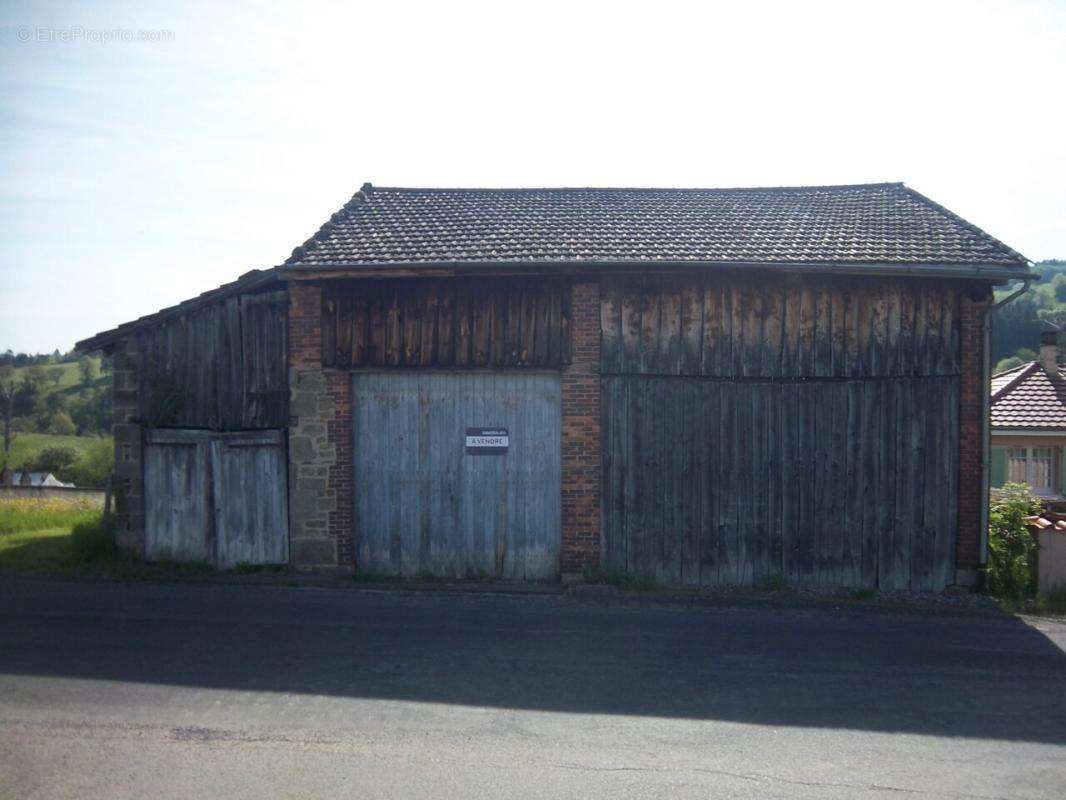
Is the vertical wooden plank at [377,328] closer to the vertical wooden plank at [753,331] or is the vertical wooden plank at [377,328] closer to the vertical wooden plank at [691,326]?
the vertical wooden plank at [691,326]

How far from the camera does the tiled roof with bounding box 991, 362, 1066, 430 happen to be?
2225 centimetres

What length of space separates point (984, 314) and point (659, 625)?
5997 millimetres

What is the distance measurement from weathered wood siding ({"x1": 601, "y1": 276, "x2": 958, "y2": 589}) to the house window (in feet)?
44.8

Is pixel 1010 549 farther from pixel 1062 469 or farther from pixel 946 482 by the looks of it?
pixel 1062 469

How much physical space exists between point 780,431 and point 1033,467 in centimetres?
1533

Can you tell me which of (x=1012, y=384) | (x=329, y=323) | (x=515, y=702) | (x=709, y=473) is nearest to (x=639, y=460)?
(x=709, y=473)

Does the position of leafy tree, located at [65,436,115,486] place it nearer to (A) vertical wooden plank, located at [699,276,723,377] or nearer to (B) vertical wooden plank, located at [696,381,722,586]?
(B) vertical wooden plank, located at [696,381,722,586]

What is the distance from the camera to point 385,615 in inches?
368

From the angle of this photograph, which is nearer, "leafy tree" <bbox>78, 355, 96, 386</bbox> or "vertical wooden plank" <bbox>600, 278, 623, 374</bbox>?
"vertical wooden plank" <bbox>600, 278, 623, 374</bbox>

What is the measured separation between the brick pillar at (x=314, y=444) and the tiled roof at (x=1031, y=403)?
16.9 m

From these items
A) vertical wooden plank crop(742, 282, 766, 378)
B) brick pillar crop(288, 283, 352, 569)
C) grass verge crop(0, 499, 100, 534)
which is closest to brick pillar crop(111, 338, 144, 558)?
brick pillar crop(288, 283, 352, 569)

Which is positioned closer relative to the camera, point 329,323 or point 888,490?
point 888,490

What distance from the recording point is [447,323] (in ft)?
37.9

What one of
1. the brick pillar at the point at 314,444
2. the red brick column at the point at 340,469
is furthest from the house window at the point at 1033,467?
the brick pillar at the point at 314,444
